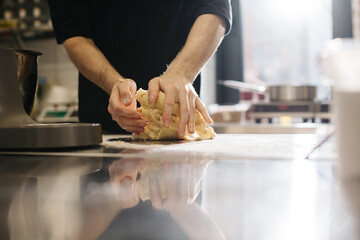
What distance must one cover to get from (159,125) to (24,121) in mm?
294

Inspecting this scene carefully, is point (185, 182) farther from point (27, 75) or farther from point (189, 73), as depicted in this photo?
point (189, 73)

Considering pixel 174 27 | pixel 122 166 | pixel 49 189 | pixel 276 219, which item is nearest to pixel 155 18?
pixel 174 27

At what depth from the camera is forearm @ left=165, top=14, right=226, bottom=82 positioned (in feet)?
3.56

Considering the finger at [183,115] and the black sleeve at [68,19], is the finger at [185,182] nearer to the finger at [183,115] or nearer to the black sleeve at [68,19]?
the finger at [183,115]

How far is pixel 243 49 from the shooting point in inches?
167

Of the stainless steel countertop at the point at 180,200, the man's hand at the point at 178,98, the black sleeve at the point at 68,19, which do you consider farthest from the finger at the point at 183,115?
the black sleeve at the point at 68,19

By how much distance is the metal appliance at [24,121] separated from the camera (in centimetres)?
69

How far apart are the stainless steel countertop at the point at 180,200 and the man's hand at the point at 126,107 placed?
1.22 ft

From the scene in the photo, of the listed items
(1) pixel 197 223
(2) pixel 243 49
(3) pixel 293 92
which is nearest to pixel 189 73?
(1) pixel 197 223

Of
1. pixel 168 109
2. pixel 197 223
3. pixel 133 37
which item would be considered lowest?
pixel 197 223

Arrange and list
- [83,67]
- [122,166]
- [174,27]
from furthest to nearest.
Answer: [174,27] → [83,67] → [122,166]

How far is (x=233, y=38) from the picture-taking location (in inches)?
165

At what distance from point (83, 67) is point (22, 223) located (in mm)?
1121

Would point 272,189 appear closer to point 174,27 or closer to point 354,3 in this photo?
point 174,27
